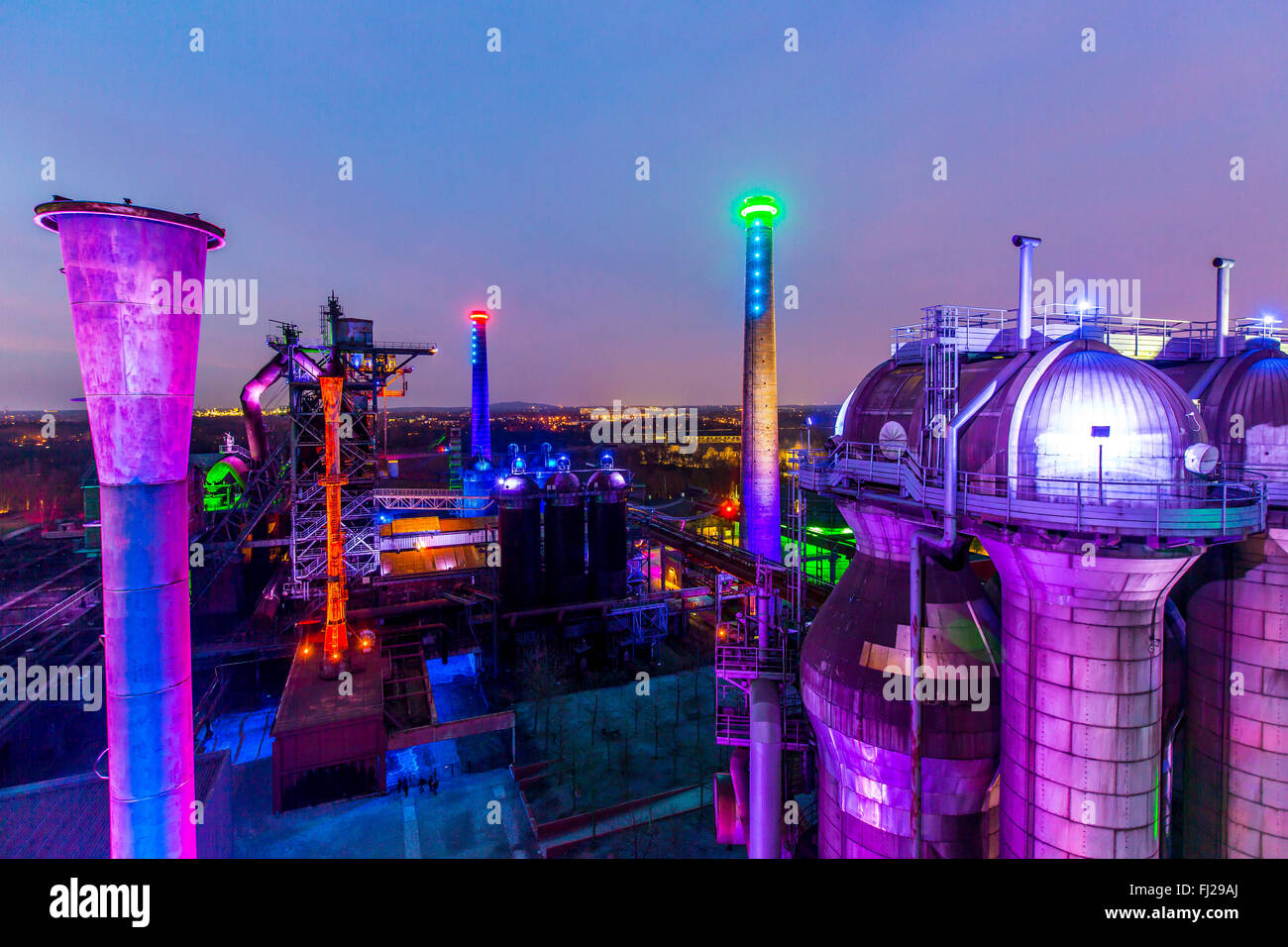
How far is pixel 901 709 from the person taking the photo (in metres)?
12.4

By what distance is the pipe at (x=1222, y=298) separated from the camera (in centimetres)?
1430

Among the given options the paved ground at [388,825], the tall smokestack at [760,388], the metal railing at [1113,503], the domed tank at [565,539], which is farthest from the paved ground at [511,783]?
the metal railing at [1113,503]

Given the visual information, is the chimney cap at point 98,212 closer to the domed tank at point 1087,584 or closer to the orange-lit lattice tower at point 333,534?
the domed tank at point 1087,584

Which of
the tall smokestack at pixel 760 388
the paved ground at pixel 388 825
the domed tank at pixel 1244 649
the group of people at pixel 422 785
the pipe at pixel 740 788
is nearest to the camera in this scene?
the domed tank at pixel 1244 649

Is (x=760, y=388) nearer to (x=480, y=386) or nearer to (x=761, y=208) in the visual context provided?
(x=761, y=208)

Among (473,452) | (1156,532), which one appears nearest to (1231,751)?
(1156,532)

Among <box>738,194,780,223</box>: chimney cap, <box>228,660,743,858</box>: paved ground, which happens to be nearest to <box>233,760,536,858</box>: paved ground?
<box>228,660,743,858</box>: paved ground

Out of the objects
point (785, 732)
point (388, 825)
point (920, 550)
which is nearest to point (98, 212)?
point (920, 550)

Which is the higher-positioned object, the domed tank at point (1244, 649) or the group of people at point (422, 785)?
the domed tank at point (1244, 649)

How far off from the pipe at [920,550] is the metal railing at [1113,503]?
0.29 m

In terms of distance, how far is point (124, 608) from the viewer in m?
9.00

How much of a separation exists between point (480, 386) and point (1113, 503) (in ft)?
193

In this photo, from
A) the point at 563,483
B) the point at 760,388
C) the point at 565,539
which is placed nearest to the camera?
the point at 565,539
